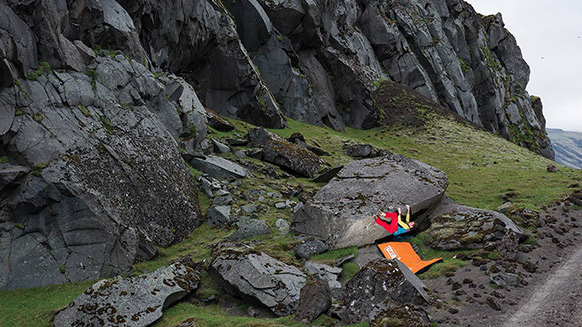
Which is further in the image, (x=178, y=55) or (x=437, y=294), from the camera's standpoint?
→ (x=178, y=55)

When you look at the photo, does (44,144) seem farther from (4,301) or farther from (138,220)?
(4,301)

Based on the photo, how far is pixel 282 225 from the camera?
979 inches

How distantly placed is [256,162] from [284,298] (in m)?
21.7

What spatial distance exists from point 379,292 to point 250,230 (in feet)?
39.1

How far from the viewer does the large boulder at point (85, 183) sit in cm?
1856

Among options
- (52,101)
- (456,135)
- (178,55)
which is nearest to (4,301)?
(52,101)

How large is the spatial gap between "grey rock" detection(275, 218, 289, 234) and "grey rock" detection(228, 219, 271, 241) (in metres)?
0.86

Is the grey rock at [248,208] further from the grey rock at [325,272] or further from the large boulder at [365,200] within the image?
the grey rock at [325,272]

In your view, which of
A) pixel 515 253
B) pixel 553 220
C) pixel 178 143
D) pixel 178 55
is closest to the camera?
pixel 515 253

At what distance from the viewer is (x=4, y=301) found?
52.6 ft

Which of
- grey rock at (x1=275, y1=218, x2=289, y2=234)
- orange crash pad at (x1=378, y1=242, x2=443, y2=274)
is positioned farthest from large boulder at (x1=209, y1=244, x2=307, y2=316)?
grey rock at (x1=275, y1=218, x2=289, y2=234)

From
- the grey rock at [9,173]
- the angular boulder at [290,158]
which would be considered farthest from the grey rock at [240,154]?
the grey rock at [9,173]

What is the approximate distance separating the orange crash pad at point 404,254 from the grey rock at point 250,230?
25.6ft

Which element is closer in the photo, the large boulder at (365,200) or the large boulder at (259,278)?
the large boulder at (259,278)
